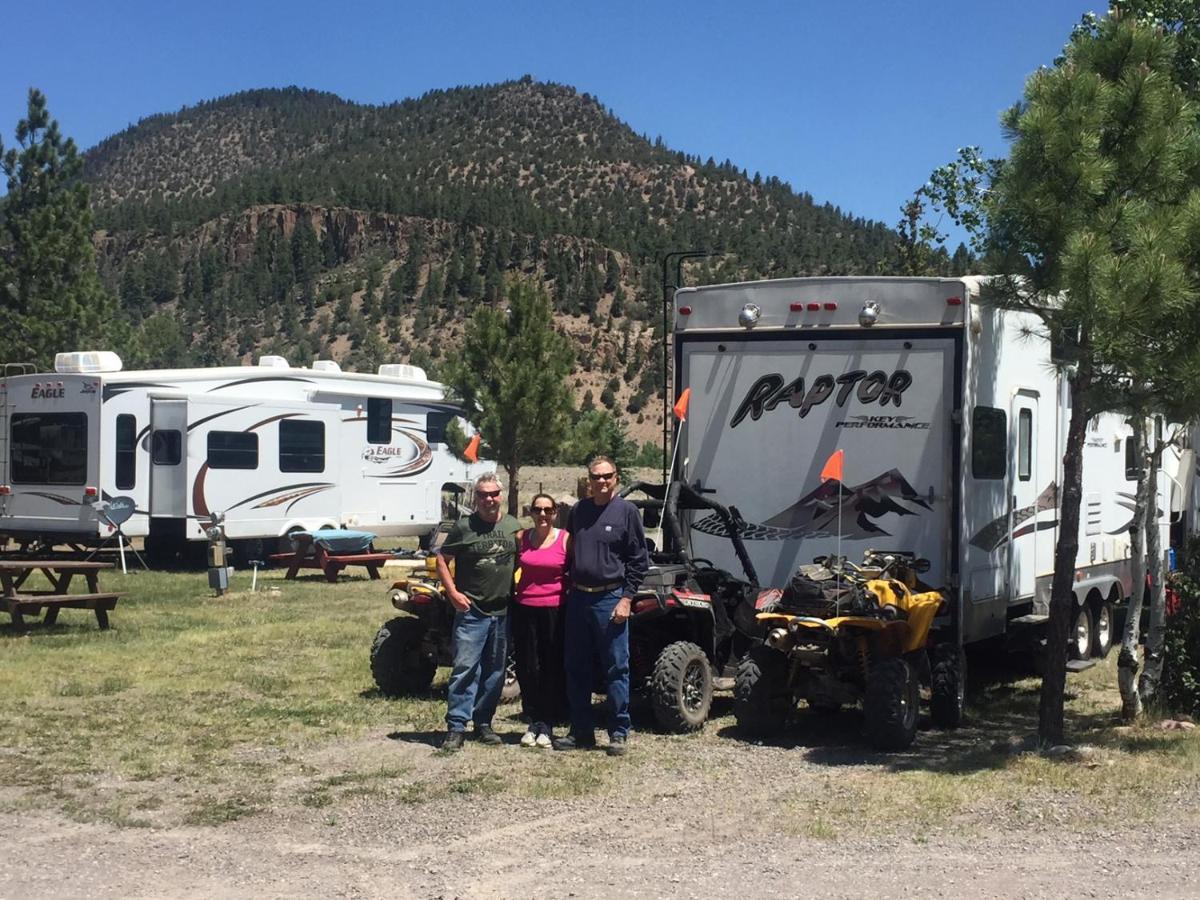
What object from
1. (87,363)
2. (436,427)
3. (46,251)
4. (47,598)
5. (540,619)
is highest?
(46,251)

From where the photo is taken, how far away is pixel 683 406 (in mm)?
9625

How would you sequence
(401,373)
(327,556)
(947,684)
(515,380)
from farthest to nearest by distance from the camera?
(515,380)
(401,373)
(327,556)
(947,684)

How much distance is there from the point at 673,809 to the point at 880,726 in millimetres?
1858

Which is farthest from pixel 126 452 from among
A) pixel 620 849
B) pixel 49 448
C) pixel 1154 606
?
pixel 620 849

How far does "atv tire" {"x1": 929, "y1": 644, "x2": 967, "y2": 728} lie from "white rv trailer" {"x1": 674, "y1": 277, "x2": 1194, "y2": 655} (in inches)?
8.1

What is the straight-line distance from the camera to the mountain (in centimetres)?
6850

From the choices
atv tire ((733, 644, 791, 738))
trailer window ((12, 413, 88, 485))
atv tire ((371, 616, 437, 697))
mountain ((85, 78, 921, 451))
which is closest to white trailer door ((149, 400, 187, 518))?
trailer window ((12, 413, 88, 485))

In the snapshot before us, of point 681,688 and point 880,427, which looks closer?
point 681,688

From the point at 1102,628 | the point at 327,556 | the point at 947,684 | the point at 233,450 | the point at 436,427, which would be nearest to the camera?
the point at 947,684

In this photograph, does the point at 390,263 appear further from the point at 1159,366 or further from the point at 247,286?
the point at 1159,366

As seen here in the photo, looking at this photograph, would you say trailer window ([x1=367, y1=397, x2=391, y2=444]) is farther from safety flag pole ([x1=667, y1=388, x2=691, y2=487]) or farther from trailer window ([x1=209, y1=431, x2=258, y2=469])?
safety flag pole ([x1=667, y1=388, x2=691, y2=487])

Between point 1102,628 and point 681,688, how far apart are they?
17.4 feet

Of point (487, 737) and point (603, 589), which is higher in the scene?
point (603, 589)

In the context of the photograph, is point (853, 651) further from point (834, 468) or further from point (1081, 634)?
point (1081, 634)
